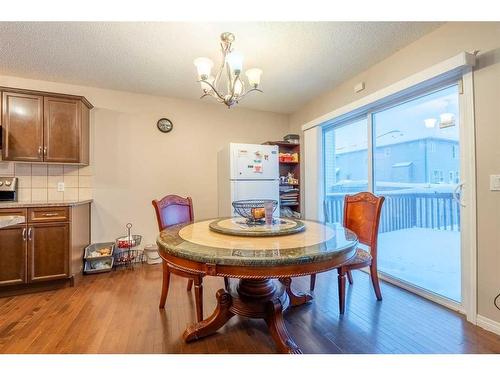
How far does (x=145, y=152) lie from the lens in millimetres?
3246

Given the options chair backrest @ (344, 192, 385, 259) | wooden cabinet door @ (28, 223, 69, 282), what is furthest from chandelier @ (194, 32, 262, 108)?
wooden cabinet door @ (28, 223, 69, 282)

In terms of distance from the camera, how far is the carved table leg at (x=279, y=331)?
1.36 metres

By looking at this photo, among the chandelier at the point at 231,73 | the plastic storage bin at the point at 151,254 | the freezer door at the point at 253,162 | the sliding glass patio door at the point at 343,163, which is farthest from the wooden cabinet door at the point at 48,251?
the sliding glass patio door at the point at 343,163

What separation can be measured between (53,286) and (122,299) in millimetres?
896

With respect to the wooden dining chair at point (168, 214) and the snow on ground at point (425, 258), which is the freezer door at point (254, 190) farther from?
the snow on ground at point (425, 258)

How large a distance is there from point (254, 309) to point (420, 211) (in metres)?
1.91

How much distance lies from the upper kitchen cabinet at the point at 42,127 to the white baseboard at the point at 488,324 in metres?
3.87

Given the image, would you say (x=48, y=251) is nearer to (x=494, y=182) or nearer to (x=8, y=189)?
(x=8, y=189)

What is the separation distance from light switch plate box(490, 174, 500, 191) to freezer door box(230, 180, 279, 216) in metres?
1.99

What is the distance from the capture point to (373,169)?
8.79ft

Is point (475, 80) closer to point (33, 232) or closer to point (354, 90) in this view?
point (354, 90)

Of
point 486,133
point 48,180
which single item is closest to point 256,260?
point 486,133
